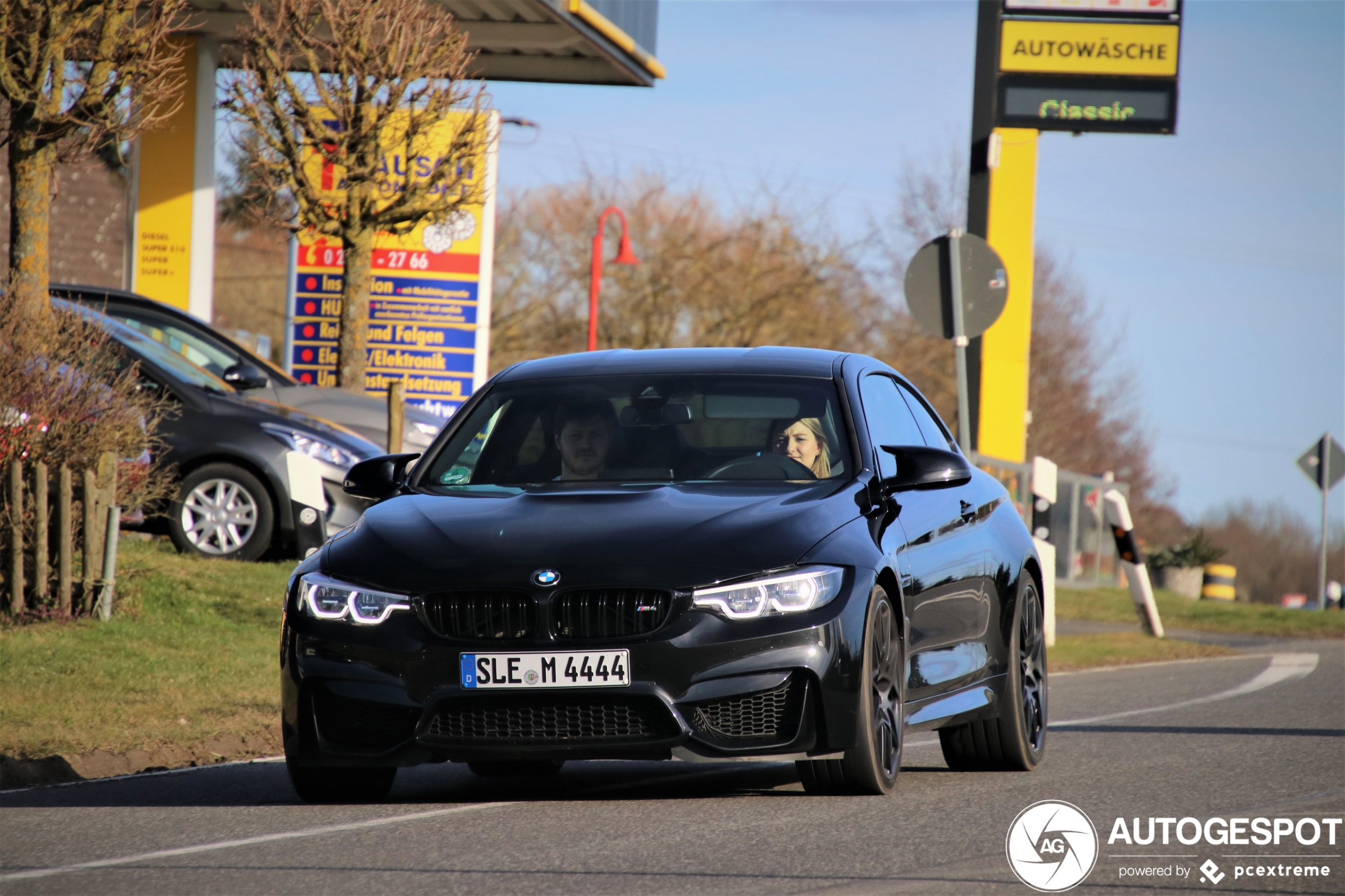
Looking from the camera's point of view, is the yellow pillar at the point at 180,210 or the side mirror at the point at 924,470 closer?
the side mirror at the point at 924,470

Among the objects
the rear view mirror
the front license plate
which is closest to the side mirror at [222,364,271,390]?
the rear view mirror

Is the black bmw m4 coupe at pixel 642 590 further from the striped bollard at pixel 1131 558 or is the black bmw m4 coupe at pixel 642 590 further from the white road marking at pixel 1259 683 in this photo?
the striped bollard at pixel 1131 558

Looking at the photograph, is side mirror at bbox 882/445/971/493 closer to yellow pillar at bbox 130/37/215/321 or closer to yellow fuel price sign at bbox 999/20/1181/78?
yellow fuel price sign at bbox 999/20/1181/78

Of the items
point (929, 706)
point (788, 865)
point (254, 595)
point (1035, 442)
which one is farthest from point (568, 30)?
point (1035, 442)

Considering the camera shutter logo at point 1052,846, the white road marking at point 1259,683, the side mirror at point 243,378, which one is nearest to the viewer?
the camera shutter logo at point 1052,846

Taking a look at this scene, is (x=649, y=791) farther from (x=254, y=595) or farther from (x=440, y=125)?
(x=440, y=125)

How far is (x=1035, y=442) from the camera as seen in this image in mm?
65000

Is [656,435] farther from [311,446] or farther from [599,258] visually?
[599,258]

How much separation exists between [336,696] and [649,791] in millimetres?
1429

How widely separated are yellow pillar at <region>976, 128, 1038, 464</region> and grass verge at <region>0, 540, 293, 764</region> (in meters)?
14.6

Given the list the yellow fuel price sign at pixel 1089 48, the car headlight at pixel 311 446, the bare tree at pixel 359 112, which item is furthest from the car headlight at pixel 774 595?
the yellow fuel price sign at pixel 1089 48

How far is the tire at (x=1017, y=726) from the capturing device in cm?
838

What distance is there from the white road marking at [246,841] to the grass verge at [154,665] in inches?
91.9

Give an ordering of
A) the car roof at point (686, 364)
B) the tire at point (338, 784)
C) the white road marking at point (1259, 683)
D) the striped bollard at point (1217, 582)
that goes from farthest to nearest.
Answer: the striped bollard at point (1217, 582), the white road marking at point (1259, 683), the car roof at point (686, 364), the tire at point (338, 784)
